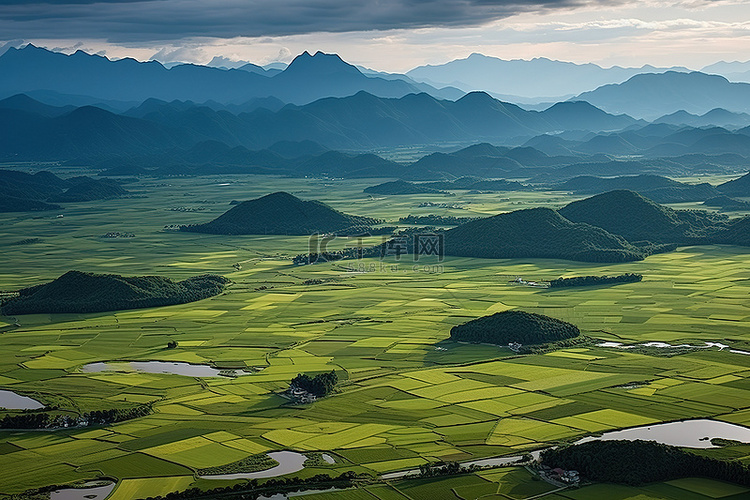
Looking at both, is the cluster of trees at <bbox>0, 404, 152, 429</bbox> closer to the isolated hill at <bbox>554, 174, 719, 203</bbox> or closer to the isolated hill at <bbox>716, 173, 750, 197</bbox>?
the isolated hill at <bbox>554, 174, 719, 203</bbox>

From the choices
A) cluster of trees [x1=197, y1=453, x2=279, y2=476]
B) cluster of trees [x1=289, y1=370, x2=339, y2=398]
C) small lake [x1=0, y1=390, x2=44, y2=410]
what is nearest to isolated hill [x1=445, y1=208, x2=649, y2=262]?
cluster of trees [x1=289, y1=370, x2=339, y2=398]

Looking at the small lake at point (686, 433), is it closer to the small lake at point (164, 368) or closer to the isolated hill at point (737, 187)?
the small lake at point (164, 368)

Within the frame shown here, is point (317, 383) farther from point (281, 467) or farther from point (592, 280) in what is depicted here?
point (592, 280)

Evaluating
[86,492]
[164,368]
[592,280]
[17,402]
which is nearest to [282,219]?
[592,280]

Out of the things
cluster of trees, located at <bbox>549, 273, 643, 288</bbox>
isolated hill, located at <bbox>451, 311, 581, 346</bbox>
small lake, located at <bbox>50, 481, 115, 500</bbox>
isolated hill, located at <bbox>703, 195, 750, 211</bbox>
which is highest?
isolated hill, located at <bbox>703, 195, 750, 211</bbox>

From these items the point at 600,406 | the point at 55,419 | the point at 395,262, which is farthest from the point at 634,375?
the point at 395,262

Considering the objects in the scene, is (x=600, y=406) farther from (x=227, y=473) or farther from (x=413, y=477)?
(x=227, y=473)

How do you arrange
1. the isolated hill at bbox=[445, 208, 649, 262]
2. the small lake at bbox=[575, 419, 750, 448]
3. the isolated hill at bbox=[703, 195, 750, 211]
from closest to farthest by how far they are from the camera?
the small lake at bbox=[575, 419, 750, 448] → the isolated hill at bbox=[445, 208, 649, 262] → the isolated hill at bbox=[703, 195, 750, 211]
